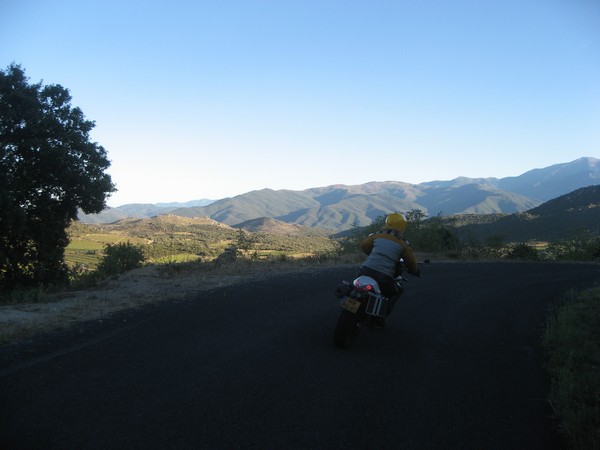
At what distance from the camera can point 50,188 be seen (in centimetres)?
1877

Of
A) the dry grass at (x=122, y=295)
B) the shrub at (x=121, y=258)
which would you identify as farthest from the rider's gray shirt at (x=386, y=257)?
the shrub at (x=121, y=258)

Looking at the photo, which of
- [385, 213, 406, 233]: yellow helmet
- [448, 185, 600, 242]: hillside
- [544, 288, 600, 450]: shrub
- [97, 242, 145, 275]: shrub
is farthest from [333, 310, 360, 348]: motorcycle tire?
[448, 185, 600, 242]: hillside

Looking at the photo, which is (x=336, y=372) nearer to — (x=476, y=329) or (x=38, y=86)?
(x=476, y=329)

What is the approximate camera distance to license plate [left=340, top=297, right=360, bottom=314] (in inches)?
209

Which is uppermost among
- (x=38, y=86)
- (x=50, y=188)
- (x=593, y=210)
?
(x=38, y=86)

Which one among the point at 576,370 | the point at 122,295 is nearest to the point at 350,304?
the point at 576,370

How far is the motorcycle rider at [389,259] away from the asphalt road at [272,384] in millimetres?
887

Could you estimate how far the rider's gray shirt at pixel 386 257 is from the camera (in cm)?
602

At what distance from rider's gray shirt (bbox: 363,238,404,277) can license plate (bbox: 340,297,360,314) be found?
83cm

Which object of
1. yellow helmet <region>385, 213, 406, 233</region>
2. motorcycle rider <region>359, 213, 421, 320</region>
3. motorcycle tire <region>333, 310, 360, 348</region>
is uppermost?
yellow helmet <region>385, 213, 406, 233</region>

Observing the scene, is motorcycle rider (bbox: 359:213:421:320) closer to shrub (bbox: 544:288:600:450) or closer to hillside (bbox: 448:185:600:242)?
shrub (bbox: 544:288:600:450)

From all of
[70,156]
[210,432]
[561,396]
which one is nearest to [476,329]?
[561,396]

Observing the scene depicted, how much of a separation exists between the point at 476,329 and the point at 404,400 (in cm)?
339

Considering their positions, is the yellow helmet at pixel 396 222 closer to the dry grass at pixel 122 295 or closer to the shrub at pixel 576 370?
the shrub at pixel 576 370
